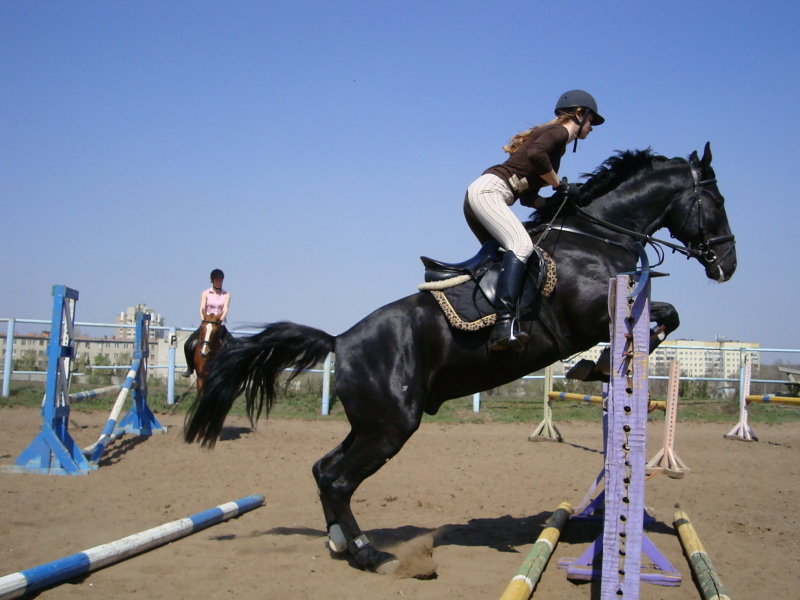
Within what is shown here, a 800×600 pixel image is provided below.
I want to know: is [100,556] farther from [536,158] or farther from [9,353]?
[9,353]

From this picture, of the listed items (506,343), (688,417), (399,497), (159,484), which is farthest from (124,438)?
(688,417)

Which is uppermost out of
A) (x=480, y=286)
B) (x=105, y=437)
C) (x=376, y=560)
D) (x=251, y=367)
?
(x=480, y=286)

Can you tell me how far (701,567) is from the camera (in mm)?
3947

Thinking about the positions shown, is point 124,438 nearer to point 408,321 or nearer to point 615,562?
point 408,321

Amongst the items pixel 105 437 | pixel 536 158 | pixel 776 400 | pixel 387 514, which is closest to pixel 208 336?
pixel 105 437

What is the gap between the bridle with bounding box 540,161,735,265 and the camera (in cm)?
496

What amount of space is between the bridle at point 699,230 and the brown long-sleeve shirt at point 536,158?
1.12 ft

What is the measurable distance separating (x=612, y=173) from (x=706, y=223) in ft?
2.39

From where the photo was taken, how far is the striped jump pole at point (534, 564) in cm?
337

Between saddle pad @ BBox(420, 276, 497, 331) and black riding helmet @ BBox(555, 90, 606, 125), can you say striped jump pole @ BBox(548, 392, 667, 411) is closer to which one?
saddle pad @ BBox(420, 276, 497, 331)

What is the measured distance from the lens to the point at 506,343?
14.9ft

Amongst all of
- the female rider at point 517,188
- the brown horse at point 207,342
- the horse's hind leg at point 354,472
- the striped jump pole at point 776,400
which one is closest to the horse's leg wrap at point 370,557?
the horse's hind leg at point 354,472

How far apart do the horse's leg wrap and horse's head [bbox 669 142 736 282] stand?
288cm

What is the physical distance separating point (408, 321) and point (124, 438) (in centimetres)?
633
